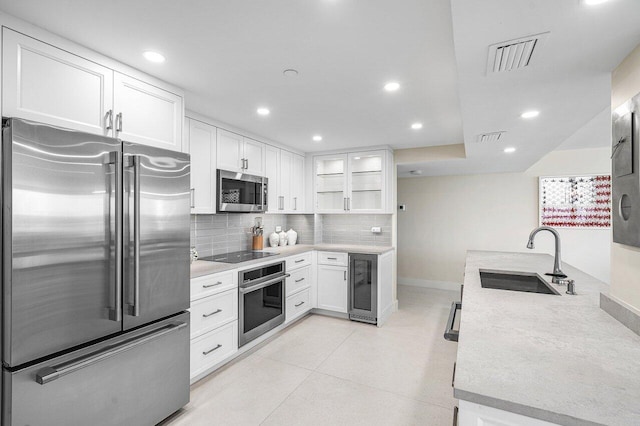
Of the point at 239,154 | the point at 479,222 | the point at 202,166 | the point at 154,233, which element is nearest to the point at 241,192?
the point at 239,154

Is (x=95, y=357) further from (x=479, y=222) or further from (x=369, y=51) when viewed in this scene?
(x=479, y=222)

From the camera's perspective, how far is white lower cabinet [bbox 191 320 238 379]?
8.15 ft

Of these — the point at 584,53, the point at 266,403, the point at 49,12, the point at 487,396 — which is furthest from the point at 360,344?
the point at 49,12

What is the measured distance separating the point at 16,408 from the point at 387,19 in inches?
98.4

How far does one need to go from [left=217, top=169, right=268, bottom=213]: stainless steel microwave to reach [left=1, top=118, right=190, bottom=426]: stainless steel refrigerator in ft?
3.32

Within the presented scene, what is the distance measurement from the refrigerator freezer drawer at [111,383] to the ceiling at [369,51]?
1677 millimetres

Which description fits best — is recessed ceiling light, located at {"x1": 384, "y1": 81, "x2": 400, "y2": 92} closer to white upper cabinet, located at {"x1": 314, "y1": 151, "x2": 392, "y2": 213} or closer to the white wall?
white upper cabinet, located at {"x1": 314, "y1": 151, "x2": 392, "y2": 213}

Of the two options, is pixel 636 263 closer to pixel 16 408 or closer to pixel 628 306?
pixel 628 306

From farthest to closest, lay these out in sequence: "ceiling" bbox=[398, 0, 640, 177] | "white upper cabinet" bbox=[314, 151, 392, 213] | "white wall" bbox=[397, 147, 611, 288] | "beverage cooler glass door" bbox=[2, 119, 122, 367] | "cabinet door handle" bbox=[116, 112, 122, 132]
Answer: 1. "white wall" bbox=[397, 147, 611, 288]
2. "white upper cabinet" bbox=[314, 151, 392, 213]
3. "cabinet door handle" bbox=[116, 112, 122, 132]
4. "beverage cooler glass door" bbox=[2, 119, 122, 367]
5. "ceiling" bbox=[398, 0, 640, 177]

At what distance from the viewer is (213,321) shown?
266 cm

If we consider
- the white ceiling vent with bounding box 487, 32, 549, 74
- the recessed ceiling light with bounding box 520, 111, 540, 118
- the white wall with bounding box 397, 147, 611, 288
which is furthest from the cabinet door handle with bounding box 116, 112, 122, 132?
the white wall with bounding box 397, 147, 611, 288

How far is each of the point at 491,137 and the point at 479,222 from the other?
296 cm

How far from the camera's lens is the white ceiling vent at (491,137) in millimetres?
2838

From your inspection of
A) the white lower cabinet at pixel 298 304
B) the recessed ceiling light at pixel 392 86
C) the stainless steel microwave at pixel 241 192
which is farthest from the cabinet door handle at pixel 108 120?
the white lower cabinet at pixel 298 304
